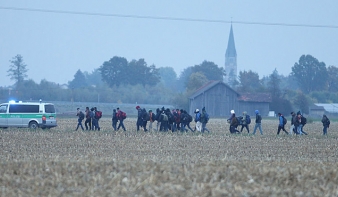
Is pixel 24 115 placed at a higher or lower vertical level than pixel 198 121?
higher

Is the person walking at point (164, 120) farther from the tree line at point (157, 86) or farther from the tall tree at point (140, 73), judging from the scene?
the tall tree at point (140, 73)

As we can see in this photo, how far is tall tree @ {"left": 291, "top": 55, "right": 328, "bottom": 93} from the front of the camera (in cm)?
16012

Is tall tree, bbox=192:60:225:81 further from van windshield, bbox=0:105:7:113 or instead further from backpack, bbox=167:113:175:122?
van windshield, bbox=0:105:7:113

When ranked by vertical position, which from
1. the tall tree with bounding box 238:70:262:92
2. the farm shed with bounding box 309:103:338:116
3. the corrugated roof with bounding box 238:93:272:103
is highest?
the tall tree with bounding box 238:70:262:92

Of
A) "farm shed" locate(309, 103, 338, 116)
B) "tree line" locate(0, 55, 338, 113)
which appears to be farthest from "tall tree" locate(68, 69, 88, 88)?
"farm shed" locate(309, 103, 338, 116)

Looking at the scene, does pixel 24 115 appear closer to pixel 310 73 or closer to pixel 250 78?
pixel 250 78

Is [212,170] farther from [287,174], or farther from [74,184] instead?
[74,184]

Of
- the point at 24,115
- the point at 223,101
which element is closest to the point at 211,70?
the point at 223,101

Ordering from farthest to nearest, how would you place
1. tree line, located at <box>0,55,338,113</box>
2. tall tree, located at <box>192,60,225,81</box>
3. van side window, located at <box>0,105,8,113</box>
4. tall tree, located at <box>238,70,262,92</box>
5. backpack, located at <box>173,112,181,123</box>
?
tall tree, located at <box>238,70,262,92</box>
tall tree, located at <box>192,60,225,81</box>
tree line, located at <box>0,55,338,113</box>
backpack, located at <box>173,112,181,123</box>
van side window, located at <box>0,105,8,113</box>

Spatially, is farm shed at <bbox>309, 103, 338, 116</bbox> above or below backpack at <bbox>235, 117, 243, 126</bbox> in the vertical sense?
above

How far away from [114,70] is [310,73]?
168 ft

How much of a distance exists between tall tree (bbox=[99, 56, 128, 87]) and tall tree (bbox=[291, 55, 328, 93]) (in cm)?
4643

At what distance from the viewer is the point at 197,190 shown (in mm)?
13445

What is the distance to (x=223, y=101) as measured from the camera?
92.9 meters
